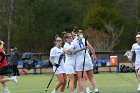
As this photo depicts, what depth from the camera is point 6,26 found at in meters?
67.6

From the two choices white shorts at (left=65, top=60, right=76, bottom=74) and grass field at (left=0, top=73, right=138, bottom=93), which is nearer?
white shorts at (left=65, top=60, right=76, bottom=74)

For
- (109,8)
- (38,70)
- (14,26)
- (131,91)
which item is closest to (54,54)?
(131,91)

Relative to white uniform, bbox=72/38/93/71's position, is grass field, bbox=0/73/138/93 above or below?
below

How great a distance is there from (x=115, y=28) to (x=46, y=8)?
853cm

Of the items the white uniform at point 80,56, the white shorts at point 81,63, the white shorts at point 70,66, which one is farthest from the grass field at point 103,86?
the white shorts at point 70,66

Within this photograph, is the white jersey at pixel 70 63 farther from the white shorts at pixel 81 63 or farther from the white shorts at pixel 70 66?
the white shorts at pixel 81 63

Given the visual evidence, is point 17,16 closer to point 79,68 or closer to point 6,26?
point 6,26

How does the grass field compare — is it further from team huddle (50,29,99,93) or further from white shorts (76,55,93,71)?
team huddle (50,29,99,93)

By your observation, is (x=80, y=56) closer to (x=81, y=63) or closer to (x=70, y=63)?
(x=81, y=63)

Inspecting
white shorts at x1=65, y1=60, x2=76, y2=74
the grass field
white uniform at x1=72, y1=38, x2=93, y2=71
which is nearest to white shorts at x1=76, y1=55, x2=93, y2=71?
white uniform at x1=72, y1=38, x2=93, y2=71

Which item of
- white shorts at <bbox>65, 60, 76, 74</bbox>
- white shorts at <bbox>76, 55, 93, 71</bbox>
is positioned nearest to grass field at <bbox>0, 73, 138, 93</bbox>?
white shorts at <bbox>76, 55, 93, 71</bbox>

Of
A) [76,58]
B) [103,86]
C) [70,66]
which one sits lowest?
[103,86]

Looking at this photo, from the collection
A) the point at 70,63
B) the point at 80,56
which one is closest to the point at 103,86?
the point at 80,56

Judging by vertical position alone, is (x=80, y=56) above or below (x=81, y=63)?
above
